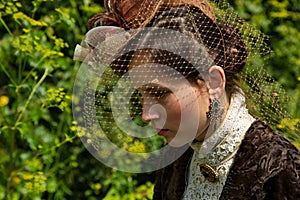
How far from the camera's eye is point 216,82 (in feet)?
5.67

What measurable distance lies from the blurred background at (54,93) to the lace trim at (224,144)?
0.93 metres

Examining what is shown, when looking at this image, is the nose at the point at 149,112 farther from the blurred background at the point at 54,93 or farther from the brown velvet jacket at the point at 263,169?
the blurred background at the point at 54,93

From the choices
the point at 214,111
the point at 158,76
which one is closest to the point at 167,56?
the point at 158,76

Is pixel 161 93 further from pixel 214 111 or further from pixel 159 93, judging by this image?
pixel 214 111

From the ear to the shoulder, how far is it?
14 cm

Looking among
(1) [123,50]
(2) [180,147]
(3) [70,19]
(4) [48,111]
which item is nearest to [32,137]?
(4) [48,111]

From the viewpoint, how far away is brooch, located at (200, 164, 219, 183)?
181 cm

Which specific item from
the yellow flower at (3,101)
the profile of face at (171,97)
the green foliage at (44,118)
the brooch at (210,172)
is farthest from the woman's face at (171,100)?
the yellow flower at (3,101)

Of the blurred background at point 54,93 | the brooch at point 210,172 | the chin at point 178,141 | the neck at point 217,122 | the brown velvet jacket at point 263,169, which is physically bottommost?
the blurred background at point 54,93

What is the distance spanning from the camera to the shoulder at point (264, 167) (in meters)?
1.68

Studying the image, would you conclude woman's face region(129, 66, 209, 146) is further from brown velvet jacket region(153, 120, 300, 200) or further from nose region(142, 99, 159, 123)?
brown velvet jacket region(153, 120, 300, 200)

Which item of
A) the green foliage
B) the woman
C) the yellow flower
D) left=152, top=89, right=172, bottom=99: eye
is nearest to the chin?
the woman

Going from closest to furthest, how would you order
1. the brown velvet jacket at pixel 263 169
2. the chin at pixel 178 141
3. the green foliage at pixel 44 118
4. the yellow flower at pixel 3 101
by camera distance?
1. the brown velvet jacket at pixel 263 169
2. the chin at pixel 178 141
3. the green foliage at pixel 44 118
4. the yellow flower at pixel 3 101

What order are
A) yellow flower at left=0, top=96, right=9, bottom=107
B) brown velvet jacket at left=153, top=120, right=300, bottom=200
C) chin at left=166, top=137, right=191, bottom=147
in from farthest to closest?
yellow flower at left=0, top=96, right=9, bottom=107 → chin at left=166, top=137, right=191, bottom=147 → brown velvet jacket at left=153, top=120, right=300, bottom=200
